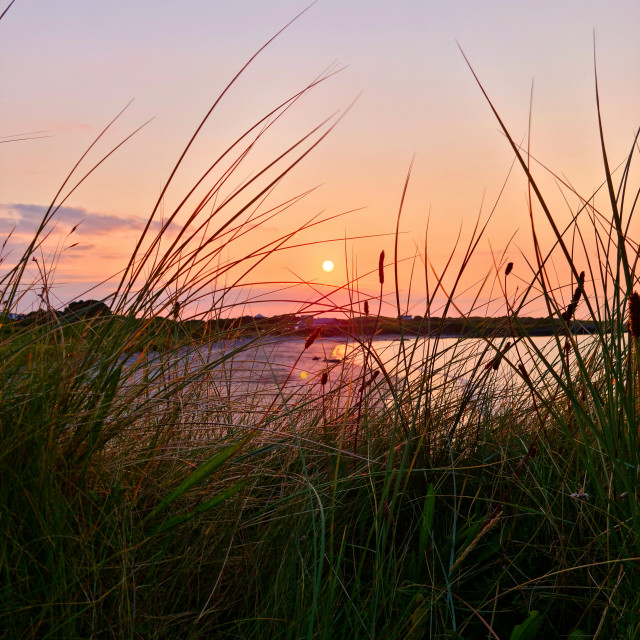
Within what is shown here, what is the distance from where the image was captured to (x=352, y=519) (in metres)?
1.67

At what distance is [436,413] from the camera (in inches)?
78.8

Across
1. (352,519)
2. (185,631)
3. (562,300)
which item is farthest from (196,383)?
(562,300)

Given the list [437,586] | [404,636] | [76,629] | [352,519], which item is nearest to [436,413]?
[352,519]

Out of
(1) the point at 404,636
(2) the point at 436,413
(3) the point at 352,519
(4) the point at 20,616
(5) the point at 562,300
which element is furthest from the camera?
(5) the point at 562,300

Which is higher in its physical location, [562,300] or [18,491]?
[562,300]

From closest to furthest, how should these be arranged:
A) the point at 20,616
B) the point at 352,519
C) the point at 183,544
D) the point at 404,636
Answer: the point at 20,616 < the point at 404,636 < the point at 183,544 < the point at 352,519

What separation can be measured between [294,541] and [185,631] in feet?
0.96

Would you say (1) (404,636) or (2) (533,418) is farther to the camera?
(2) (533,418)

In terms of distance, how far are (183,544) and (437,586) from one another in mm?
544

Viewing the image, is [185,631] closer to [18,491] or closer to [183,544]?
[183,544]

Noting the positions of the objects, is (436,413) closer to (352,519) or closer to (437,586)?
(352,519)

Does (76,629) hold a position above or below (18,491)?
below

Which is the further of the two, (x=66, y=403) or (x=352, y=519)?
(x=352, y=519)

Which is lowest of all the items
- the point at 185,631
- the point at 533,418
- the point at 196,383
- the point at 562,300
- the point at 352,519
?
the point at 185,631
